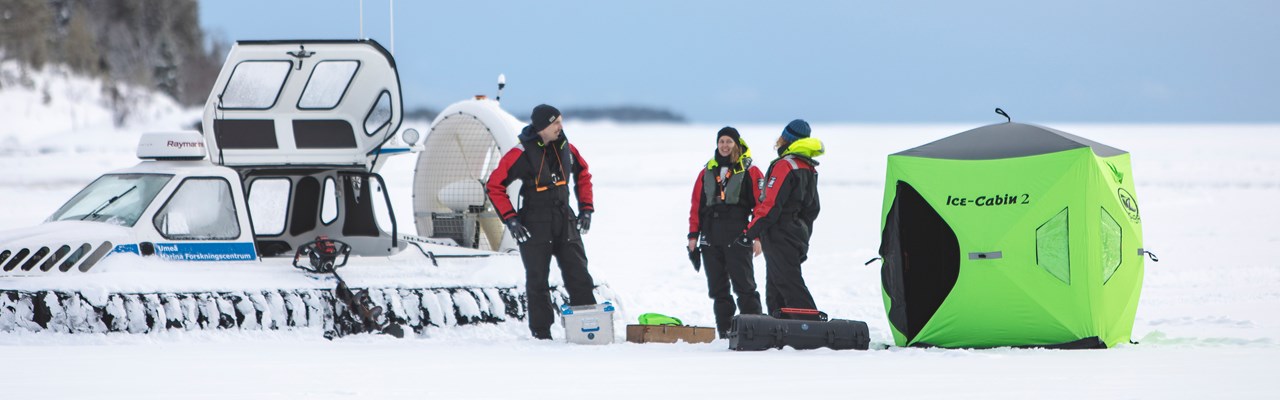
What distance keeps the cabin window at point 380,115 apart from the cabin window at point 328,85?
20 centimetres

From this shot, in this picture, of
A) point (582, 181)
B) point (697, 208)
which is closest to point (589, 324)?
point (582, 181)

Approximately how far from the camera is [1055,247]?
6.82 m

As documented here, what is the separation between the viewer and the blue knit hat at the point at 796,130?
777cm

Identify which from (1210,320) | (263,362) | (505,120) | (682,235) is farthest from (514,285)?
(682,235)

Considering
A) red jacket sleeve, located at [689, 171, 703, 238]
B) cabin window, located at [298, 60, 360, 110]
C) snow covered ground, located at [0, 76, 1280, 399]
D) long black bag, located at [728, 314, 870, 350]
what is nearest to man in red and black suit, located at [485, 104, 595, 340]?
snow covered ground, located at [0, 76, 1280, 399]

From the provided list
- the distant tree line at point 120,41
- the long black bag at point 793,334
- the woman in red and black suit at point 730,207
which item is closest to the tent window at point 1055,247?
the long black bag at point 793,334

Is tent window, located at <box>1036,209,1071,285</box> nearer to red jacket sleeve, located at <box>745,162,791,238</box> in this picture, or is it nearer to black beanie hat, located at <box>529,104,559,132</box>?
red jacket sleeve, located at <box>745,162,791,238</box>

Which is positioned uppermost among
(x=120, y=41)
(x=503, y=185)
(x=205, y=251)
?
(x=120, y=41)

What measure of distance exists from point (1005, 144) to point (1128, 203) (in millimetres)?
665

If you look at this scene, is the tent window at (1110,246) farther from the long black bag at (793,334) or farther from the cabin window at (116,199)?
the cabin window at (116,199)

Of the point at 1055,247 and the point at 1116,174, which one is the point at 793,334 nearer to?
the point at 1055,247

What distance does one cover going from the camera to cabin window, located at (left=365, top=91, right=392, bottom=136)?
9016mm

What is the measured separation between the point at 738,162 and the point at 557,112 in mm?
1007

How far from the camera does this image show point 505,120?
961 cm
